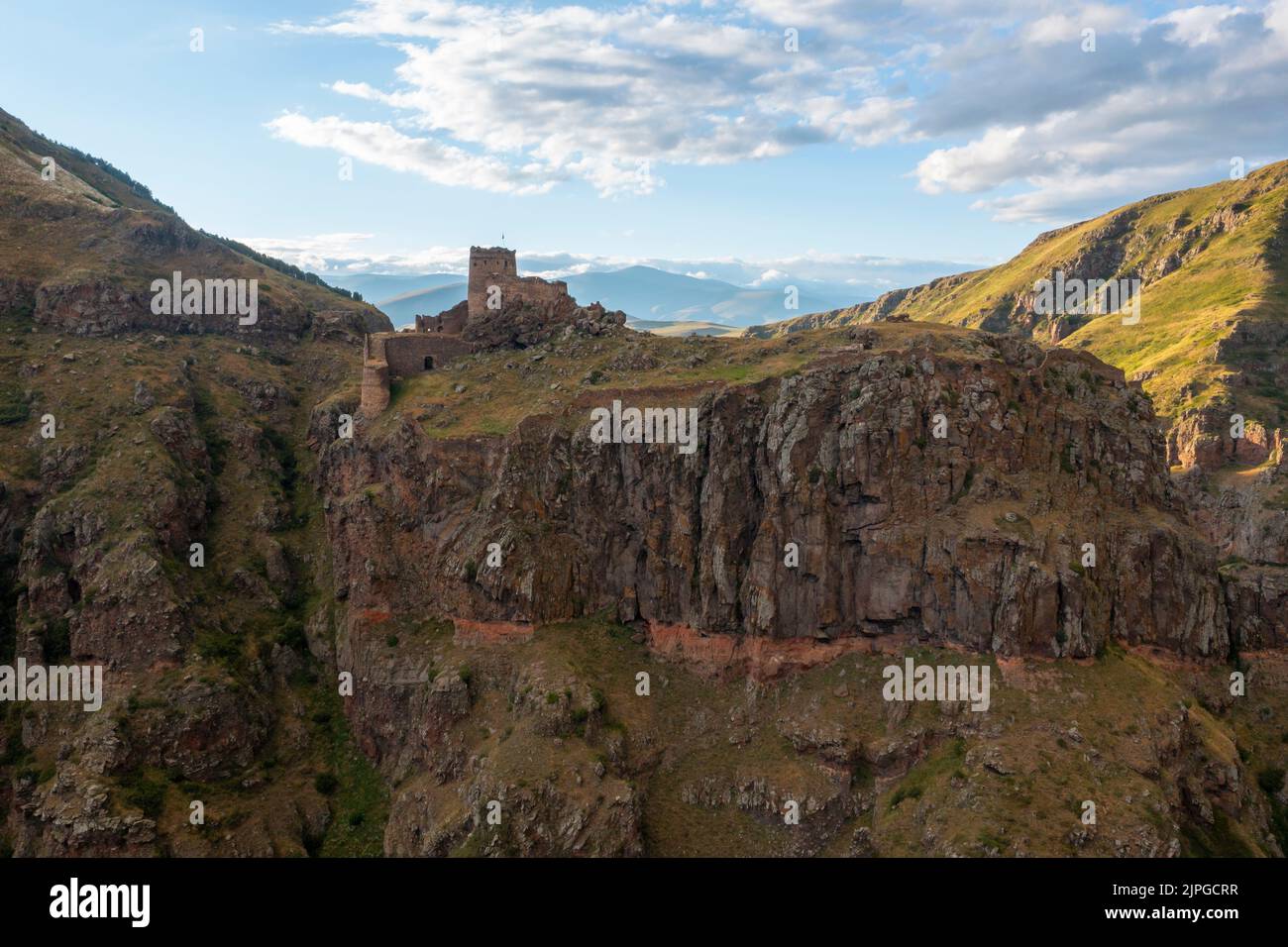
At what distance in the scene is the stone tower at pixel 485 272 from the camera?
100m

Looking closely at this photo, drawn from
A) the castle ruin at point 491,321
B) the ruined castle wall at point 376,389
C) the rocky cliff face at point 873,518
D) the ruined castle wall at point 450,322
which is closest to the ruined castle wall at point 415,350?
the castle ruin at point 491,321

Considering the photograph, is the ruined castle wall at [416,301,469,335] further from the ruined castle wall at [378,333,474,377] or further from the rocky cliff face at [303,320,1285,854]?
the rocky cliff face at [303,320,1285,854]

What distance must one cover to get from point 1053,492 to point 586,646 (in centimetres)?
3834

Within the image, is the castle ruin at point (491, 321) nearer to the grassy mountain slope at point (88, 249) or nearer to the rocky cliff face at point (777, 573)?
the rocky cliff face at point (777, 573)

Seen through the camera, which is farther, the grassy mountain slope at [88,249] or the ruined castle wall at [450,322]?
the grassy mountain slope at [88,249]

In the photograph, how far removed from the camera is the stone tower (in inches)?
3957

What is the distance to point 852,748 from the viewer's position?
66.7 metres

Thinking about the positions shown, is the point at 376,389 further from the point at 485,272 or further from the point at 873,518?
the point at 873,518

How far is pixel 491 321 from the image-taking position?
330 ft

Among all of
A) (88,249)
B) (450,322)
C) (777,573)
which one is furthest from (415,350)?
(88,249)

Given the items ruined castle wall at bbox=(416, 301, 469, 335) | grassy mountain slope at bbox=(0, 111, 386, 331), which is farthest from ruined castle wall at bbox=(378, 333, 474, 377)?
grassy mountain slope at bbox=(0, 111, 386, 331)

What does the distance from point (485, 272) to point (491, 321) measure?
5.30 m

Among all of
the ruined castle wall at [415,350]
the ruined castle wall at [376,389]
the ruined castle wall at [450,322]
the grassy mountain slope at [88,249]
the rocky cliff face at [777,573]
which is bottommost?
the rocky cliff face at [777,573]

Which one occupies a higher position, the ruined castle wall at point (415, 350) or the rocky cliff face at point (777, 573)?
the ruined castle wall at point (415, 350)
